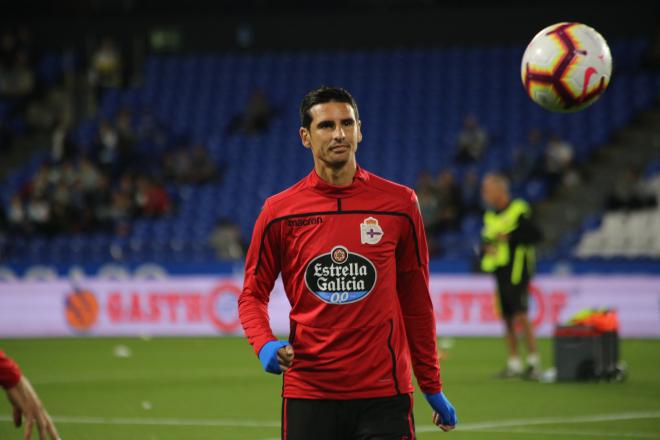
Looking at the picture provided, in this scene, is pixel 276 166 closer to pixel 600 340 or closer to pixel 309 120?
pixel 600 340

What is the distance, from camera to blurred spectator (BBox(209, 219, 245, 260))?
23.2 m

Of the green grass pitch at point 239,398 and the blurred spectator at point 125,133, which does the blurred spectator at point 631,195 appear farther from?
the blurred spectator at point 125,133

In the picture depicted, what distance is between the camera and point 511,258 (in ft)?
45.5

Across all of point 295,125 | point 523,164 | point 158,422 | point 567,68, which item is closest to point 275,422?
point 158,422

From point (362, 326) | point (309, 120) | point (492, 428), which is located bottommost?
point (492, 428)

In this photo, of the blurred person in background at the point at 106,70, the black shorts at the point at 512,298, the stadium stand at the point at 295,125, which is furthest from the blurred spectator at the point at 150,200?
the black shorts at the point at 512,298

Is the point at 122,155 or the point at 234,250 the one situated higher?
the point at 122,155

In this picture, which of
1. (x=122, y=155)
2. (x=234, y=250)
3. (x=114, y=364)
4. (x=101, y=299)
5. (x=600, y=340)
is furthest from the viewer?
(x=122, y=155)

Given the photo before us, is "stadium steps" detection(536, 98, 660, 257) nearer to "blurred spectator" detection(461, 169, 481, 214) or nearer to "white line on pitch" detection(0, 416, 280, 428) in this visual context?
"blurred spectator" detection(461, 169, 481, 214)

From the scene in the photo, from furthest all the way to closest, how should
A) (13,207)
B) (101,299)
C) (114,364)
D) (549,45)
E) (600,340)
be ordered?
(13,207)
(101,299)
(114,364)
(600,340)
(549,45)

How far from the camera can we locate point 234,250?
23219mm

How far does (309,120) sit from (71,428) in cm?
596

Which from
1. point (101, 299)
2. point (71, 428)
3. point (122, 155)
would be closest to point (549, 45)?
point (71, 428)

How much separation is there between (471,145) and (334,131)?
20885 millimetres
